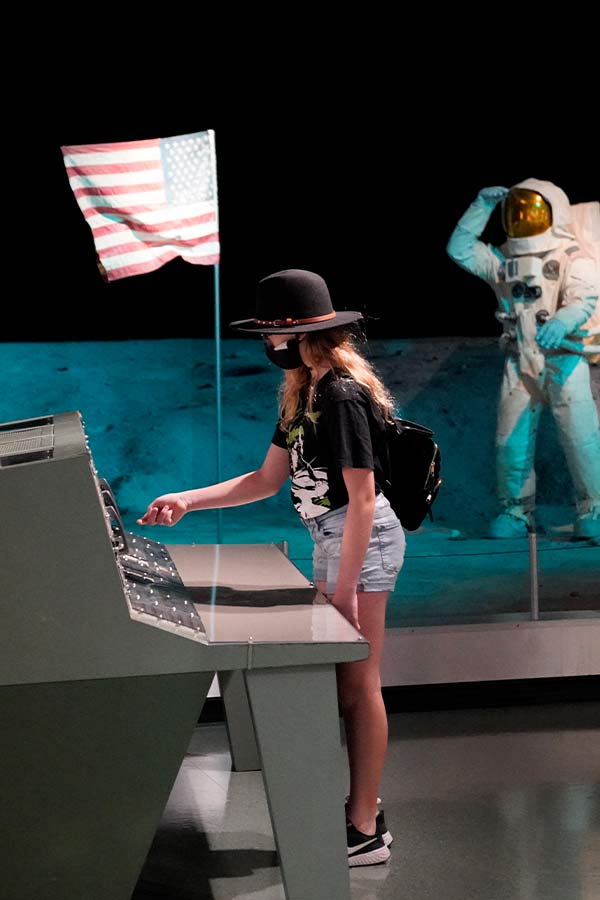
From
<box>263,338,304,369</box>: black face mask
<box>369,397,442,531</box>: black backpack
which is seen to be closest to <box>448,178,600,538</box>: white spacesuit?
<box>369,397,442,531</box>: black backpack

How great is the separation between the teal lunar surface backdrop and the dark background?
0.15 meters

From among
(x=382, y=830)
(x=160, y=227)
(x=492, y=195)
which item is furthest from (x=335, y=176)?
(x=382, y=830)

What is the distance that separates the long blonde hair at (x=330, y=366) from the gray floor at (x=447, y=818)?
→ 108 cm

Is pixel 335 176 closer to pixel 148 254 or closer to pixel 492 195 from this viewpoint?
pixel 492 195

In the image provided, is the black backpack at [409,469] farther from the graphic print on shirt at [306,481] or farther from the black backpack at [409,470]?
the graphic print on shirt at [306,481]

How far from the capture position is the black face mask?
9.02 feet

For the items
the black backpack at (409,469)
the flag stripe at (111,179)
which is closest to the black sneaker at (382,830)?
the black backpack at (409,469)

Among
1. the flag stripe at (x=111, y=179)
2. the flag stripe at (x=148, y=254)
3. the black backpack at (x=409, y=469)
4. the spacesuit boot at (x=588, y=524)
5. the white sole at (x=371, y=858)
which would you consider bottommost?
the white sole at (x=371, y=858)

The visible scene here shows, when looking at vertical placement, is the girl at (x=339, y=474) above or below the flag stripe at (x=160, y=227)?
below

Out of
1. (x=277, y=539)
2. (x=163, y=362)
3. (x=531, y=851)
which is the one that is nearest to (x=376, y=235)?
(x=163, y=362)

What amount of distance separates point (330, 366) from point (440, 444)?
A: 177cm

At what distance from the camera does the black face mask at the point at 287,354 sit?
2750 millimetres

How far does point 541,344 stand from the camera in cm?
441

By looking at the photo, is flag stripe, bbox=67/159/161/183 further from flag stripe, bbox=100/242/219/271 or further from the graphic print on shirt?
the graphic print on shirt
